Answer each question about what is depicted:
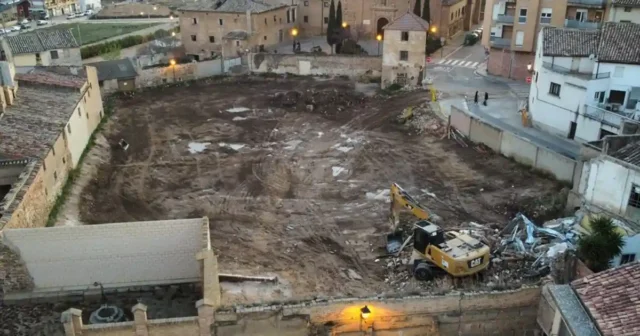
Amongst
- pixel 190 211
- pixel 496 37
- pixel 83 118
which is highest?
pixel 496 37

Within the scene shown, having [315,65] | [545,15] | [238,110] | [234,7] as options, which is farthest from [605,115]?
[234,7]

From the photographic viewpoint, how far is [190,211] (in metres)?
29.4

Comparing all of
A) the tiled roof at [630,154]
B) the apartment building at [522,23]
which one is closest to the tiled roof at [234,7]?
the apartment building at [522,23]

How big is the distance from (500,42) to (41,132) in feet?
121

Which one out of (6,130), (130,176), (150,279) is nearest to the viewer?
(150,279)

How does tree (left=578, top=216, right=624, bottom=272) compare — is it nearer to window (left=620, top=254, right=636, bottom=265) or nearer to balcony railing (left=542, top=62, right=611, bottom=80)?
window (left=620, top=254, right=636, bottom=265)

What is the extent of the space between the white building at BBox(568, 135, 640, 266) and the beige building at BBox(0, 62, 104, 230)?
23.1 metres

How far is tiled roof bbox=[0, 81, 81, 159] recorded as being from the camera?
2684 cm

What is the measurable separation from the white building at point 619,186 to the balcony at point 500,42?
2605cm

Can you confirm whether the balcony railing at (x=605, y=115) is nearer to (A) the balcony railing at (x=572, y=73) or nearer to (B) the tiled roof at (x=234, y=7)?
(A) the balcony railing at (x=572, y=73)

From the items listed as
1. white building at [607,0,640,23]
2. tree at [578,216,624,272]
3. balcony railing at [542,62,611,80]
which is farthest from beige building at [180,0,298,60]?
tree at [578,216,624,272]

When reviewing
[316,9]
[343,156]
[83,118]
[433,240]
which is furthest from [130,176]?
[316,9]

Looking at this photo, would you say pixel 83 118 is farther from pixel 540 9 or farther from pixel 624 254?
pixel 540 9

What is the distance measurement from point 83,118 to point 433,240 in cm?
2383
